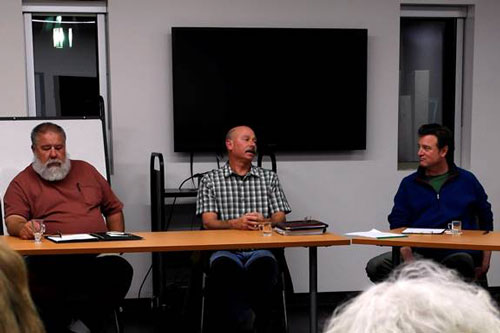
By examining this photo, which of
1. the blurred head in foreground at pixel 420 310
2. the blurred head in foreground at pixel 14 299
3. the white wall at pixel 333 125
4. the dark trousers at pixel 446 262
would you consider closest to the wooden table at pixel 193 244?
the dark trousers at pixel 446 262

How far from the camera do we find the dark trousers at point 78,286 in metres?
3.43

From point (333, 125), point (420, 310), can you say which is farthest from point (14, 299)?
point (333, 125)

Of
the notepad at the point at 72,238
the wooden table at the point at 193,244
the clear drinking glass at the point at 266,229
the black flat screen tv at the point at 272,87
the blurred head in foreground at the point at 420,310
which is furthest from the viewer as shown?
the black flat screen tv at the point at 272,87

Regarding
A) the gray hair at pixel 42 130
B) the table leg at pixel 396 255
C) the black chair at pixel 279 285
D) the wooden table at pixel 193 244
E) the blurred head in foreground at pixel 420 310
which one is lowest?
the black chair at pixel 279 285

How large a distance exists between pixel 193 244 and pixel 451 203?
4.87ft

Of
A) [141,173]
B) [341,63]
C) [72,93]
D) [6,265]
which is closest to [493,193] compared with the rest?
[341,63]

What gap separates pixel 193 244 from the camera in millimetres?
3145

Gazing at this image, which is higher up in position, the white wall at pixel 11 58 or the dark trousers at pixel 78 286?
the white wall at pixel 11 58

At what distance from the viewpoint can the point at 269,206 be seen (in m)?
3.98

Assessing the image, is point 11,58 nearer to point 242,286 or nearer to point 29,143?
point 29,143

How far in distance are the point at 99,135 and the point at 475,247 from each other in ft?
7.57

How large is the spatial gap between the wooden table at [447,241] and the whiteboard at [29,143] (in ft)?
5.75

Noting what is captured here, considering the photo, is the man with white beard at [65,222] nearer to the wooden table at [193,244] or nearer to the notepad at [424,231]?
the wooden table at [193,244]

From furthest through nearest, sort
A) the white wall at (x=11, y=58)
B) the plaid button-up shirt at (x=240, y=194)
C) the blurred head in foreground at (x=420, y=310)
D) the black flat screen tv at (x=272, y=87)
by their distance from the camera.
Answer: the black flat screen tv at (x=272, y=87)
the white wall at (x=11, y=58)
the plaid button-up shirt at (x=240, y=194)
the blurred head in foreground at (x=420, y=310)
